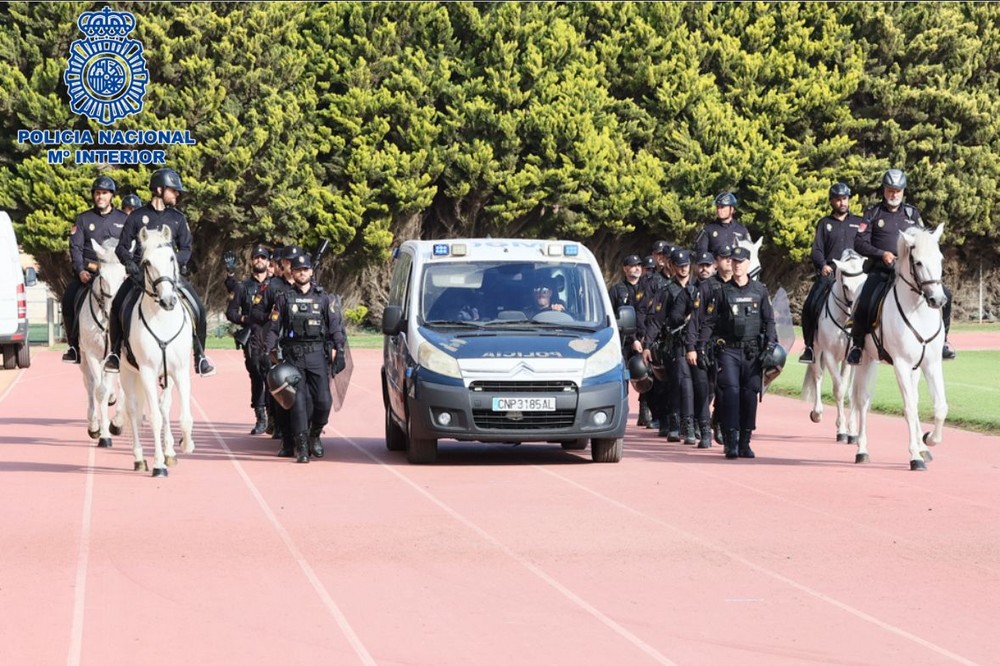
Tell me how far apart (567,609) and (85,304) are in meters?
11.1

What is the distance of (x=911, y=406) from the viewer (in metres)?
16.5

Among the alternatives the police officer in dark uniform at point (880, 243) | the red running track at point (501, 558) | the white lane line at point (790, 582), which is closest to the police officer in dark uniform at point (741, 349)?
the red running track at point (501, 558)

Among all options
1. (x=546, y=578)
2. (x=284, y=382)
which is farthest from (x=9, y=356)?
(x=546, y=578)

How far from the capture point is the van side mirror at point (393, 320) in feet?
56.5

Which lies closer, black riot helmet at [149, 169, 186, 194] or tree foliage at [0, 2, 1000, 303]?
black riot helmet at [149, 169, 186, 194]

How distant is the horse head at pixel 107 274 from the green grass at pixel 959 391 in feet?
32.0

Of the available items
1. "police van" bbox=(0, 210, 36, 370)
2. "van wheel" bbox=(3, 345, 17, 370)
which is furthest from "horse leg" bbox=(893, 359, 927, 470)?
"van wheel" bbox=(3, 345, 17, 370)

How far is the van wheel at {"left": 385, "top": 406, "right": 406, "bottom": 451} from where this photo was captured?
18220 mm

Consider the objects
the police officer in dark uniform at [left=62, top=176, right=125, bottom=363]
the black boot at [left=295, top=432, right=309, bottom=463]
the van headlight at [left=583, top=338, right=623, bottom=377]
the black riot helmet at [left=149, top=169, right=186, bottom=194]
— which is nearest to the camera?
the van headlight at [left=583, top=338, right=623, bottom=377]

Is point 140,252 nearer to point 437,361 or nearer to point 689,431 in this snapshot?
point 437,361

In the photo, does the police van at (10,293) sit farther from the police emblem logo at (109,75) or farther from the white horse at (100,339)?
the white horse at (100,339)

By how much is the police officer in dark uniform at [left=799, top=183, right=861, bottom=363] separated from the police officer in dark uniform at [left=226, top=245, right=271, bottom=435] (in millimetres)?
6203

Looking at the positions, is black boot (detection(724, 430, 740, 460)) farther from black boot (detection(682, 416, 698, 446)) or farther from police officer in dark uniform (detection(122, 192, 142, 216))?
police officer in dark uniform (detection(122, 192, 142, 216))

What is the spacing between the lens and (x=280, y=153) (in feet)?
152
